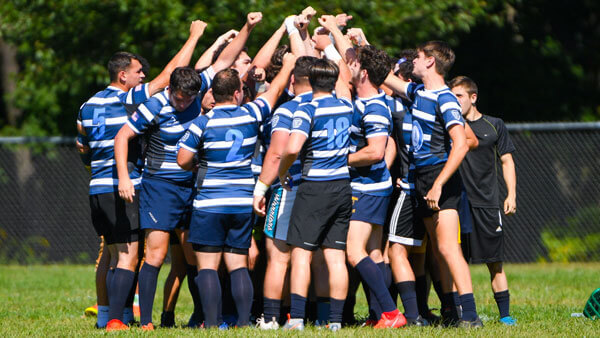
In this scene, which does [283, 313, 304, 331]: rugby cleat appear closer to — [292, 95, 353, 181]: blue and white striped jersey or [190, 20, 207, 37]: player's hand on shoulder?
[292, 95, 353, 181]: blue and white striped jersey

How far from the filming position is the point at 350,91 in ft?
22.2

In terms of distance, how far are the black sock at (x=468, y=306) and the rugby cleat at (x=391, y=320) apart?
0.48 metres

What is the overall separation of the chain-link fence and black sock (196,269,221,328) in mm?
7737

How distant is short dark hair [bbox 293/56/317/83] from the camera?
616 cm

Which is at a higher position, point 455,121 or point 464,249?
point 455,121

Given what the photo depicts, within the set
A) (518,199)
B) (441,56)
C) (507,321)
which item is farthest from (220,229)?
(518,199)

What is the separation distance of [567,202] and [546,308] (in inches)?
209

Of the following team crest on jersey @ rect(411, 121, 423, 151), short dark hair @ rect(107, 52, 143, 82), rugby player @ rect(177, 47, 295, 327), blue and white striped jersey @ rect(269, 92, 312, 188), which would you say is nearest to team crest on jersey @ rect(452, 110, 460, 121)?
team crest on jersey @ rect(411, 121, 423, 151)

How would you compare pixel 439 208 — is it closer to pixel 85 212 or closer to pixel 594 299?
pixel 594 299

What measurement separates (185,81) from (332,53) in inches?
57.2

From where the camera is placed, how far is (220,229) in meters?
6.11

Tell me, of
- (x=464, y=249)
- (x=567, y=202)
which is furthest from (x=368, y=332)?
(x=567, y=202)

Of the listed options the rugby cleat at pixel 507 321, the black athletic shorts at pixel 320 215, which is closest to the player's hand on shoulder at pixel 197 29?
the black athletic shorts at pixel 320 215

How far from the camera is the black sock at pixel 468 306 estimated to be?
19.9 feet
